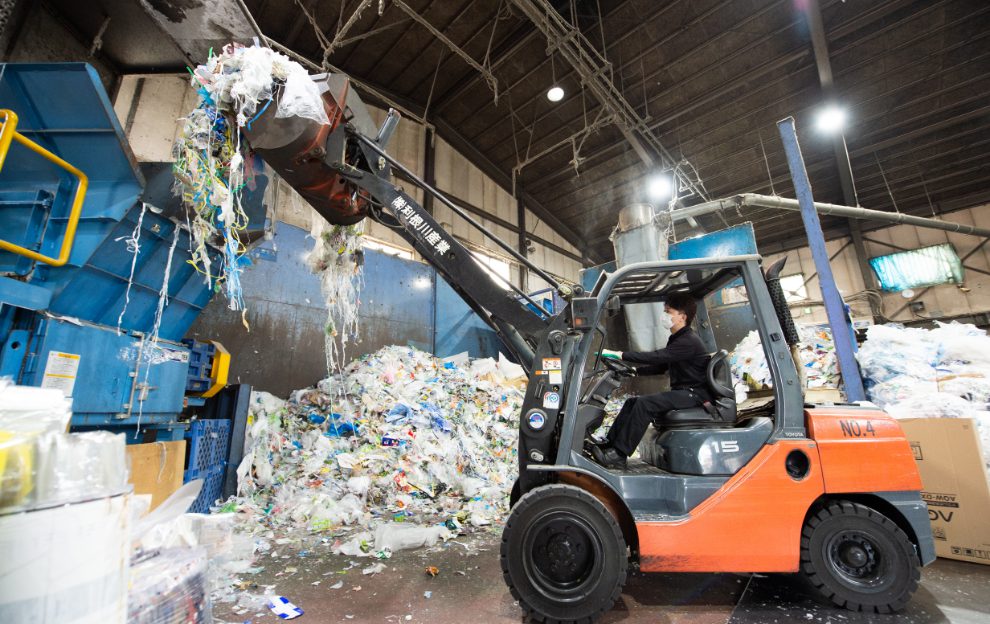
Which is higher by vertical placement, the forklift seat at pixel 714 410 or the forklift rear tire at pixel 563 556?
the forklift seat at pixel 714 410

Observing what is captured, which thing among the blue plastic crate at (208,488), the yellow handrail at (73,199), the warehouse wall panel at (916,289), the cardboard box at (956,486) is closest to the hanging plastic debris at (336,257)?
the yellow handrail at (73,199)

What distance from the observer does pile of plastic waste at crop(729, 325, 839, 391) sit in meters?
6.55

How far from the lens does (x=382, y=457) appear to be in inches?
197

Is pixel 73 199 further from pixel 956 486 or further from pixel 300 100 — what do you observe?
pixel 956 486

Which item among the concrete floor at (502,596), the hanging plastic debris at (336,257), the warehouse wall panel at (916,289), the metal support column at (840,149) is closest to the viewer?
the concrete floor at (502,596)

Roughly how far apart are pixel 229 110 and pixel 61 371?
204 centimetres

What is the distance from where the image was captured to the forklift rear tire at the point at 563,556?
6.97ft

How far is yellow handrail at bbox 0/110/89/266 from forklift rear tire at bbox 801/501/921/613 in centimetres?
480

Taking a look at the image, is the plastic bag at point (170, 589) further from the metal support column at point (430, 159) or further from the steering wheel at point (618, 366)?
the metal support column at point (430, 159)

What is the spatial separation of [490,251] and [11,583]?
12239 millimetres

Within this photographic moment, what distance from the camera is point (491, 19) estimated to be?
8.48 meters

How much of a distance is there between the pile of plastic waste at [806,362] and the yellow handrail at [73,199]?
Result: 7441 millimetres

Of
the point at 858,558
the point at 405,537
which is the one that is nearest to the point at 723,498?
the point at 858,558

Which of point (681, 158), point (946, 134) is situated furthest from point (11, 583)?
point (946, 134)
